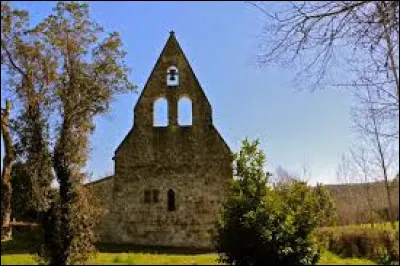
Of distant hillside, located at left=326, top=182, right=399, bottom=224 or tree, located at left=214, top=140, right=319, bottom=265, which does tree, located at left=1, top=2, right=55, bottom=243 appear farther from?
distant hillside, located at left=326, top=182, right=399, bottom=224

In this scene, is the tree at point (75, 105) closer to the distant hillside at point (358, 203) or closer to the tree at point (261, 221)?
the tree at point (261, 221)

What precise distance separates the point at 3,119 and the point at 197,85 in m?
10.4

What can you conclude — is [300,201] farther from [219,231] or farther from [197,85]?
[197,85]

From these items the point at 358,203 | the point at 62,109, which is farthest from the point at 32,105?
the point at 358,203

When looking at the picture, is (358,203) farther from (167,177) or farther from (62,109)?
(62,109)

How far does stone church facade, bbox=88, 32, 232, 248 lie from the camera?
26219 millimetres

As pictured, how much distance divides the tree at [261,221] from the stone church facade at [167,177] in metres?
9.10

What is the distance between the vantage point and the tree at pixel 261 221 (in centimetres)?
1563

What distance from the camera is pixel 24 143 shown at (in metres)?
18.4

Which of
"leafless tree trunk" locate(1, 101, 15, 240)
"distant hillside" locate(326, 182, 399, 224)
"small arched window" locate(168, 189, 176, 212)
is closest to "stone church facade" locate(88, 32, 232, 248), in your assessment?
"small arched window" locate(168, 189, 176, 212)

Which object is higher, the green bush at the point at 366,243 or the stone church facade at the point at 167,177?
the stone church facade at the point at 167,177

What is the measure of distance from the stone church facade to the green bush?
615 centimetres

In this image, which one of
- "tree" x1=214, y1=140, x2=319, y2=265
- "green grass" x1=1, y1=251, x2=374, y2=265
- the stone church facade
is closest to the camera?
"tree" x1=214, y1=140, x2=319, y2=265

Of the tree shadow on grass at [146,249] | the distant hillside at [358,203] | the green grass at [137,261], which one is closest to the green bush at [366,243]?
the green grass at [137,261]
